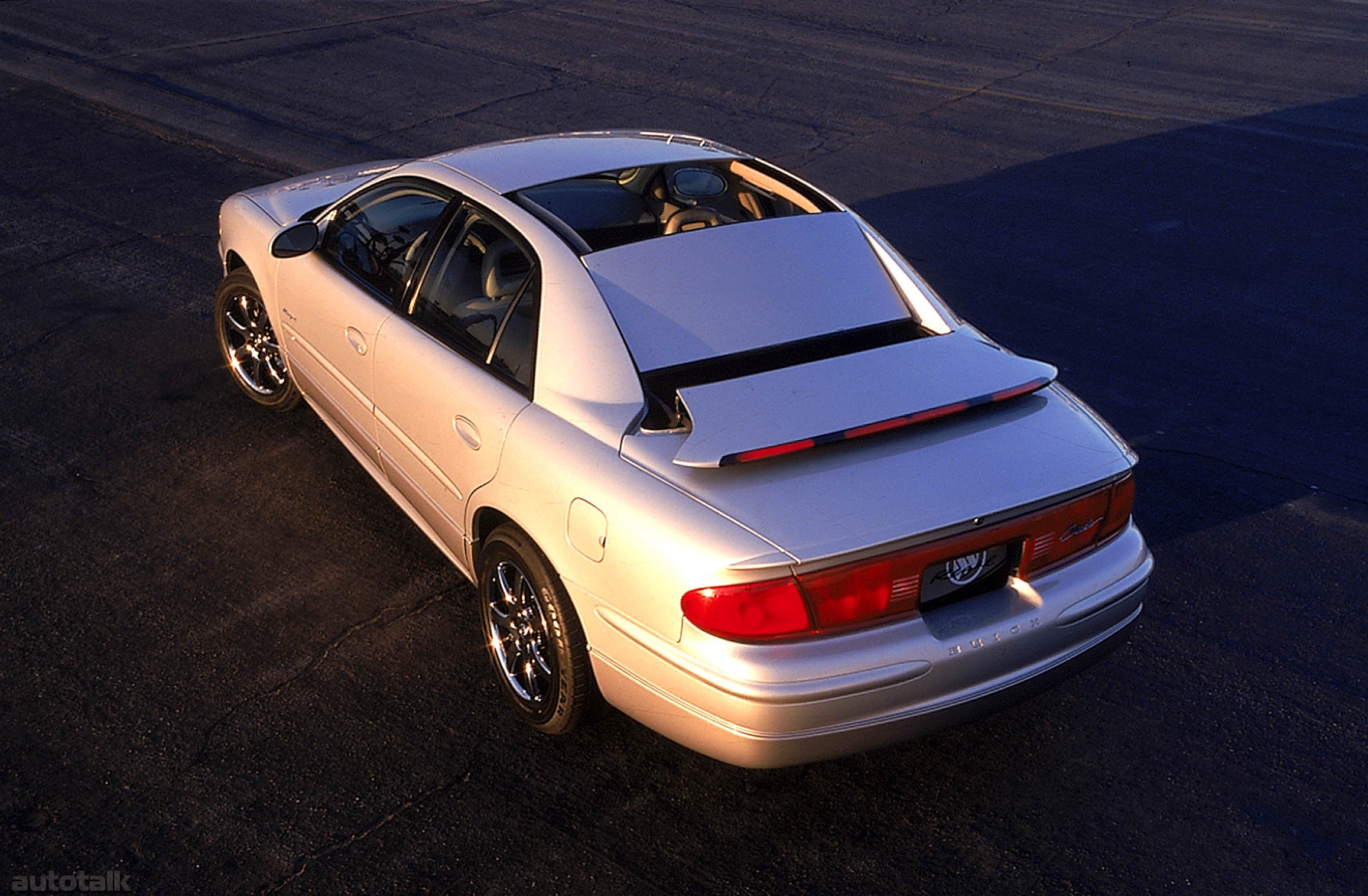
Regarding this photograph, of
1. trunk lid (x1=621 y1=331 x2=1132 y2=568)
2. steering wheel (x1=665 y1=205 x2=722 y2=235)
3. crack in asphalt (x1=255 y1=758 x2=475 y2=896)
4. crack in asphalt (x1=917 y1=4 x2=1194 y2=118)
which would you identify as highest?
steering wheel (x1=665 y1=205 x2=722 y2=235)

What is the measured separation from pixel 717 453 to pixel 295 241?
8.35 feet

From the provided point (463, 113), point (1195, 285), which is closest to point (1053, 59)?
point (463, 113)

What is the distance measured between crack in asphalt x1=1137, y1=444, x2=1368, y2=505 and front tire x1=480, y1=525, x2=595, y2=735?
3.40m

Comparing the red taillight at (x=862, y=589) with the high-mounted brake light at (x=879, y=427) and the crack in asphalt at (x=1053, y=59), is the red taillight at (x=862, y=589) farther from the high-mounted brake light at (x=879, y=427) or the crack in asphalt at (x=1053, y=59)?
the crack in asphalt at (x=1053, y=59)

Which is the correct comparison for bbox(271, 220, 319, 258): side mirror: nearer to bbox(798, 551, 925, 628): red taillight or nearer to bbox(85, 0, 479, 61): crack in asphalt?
bbox(798, 551, 925, 628): red taillight

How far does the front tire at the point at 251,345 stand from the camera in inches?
239

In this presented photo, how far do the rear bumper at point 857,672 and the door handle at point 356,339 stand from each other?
181cm

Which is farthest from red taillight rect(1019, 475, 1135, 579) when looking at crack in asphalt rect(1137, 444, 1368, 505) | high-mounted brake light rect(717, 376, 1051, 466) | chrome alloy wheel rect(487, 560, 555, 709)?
crack in asphalt rect(1137, 444, 1368, 505)

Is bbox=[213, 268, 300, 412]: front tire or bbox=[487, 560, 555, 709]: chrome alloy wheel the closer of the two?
bbox=[487, 560, 555, 709]: chrome alloy wheel

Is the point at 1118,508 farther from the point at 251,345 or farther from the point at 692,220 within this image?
the point at 251,345

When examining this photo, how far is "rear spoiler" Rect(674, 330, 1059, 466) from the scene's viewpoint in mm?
3596

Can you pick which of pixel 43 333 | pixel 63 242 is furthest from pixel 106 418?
pixel 63 242

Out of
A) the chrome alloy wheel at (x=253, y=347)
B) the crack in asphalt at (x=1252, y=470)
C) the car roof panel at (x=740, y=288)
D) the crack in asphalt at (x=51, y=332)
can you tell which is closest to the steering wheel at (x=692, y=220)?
the car roof panel at (x=740, y=288)

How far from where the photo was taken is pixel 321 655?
15.0ft
